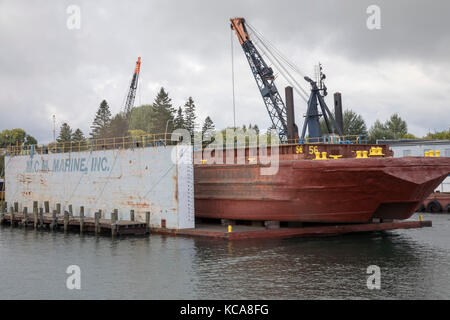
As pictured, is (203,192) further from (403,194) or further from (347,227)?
(403,194)

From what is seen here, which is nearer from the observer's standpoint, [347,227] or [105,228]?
[347,227]

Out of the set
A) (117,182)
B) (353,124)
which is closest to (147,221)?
(117,182)

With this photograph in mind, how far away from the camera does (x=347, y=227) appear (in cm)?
2634

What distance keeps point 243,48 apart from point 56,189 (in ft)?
72.7

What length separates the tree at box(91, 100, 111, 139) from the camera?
97438 mm

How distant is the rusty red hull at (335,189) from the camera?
23.3 metres

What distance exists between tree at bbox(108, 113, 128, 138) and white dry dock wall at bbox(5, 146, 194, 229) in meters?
42.4

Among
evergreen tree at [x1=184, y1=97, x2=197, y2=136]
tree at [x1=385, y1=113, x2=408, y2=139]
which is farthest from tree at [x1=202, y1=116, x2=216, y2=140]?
tree at [x1=385, y1=113, x2=408, y2=139]

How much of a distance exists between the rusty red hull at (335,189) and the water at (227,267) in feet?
5.02

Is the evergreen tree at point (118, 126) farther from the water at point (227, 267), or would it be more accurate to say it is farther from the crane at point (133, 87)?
the water at point (227, 267)

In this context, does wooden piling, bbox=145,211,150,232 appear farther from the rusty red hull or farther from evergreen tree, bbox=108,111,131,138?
evergreen tree, bbox=108,111,131,138

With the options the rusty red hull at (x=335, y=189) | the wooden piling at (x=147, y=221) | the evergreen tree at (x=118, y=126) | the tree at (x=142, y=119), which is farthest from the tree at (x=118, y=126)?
the rusty red hull at (x=335, y=189)
